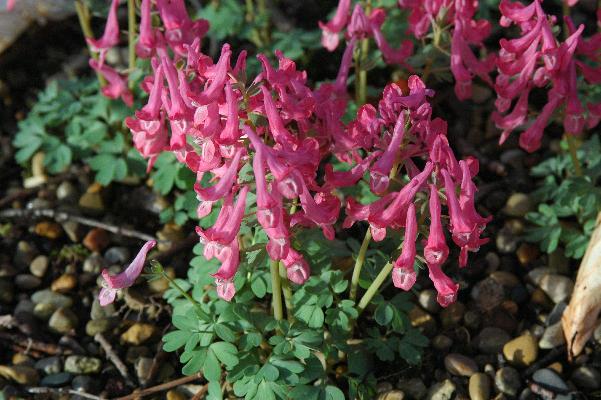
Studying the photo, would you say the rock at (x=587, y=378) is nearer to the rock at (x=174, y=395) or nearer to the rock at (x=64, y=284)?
the rock at (x=174, y=395)

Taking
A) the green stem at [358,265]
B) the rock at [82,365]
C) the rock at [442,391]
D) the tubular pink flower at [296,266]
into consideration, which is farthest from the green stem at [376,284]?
the rock at [82,365]

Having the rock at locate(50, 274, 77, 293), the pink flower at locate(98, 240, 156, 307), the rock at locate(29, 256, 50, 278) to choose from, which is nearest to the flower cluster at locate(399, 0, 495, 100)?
the pink flower at locate(98, 240, 156, 307)

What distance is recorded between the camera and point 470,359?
12.8ft

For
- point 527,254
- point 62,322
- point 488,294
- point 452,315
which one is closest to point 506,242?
point 527,254

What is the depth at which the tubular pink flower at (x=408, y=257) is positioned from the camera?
2.83 meters

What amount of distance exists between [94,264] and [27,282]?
0.42 meters

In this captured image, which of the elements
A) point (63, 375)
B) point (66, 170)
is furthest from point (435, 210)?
point (66, 170)

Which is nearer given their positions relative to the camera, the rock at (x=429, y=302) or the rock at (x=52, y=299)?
the rock at (x=429, y=302)

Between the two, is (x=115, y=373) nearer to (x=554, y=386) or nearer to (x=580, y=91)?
(x=554, y=386)

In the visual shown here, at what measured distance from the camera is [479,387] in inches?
146

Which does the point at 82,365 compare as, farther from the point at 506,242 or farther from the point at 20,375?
the point at 506,242

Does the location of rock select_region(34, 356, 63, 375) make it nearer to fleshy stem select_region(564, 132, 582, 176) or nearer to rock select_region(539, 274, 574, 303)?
rock select_region(539, 274, 574, 303)

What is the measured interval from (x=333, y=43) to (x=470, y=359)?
2.08 meters

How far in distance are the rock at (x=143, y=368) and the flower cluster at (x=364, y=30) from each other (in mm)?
2193
